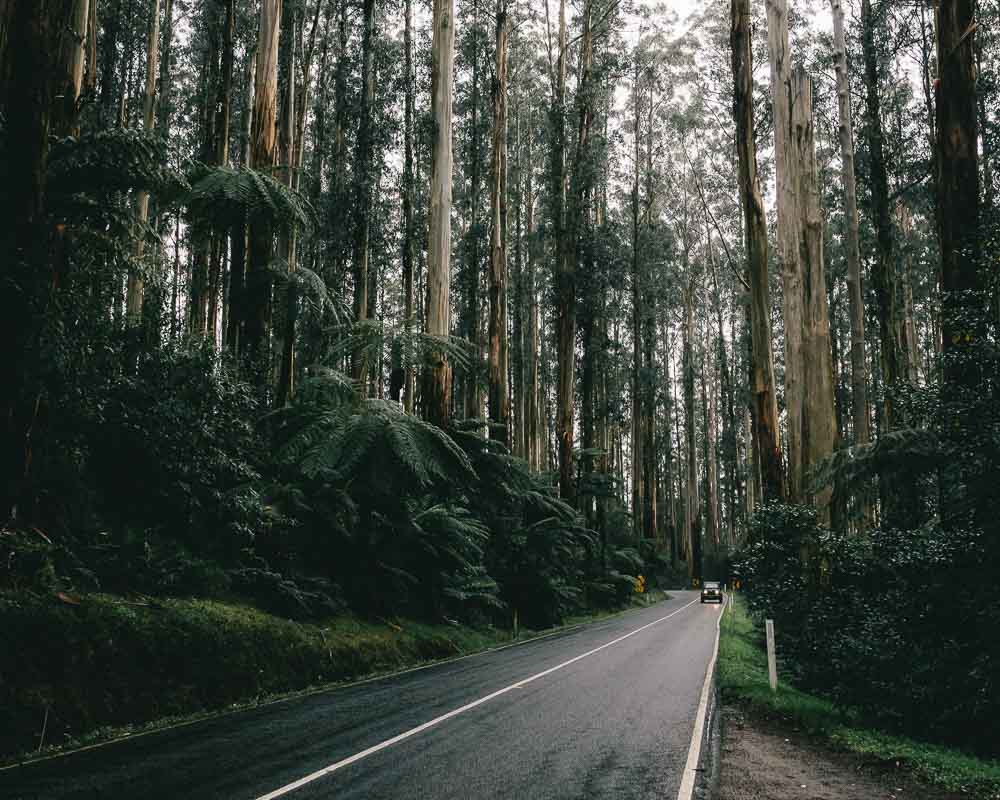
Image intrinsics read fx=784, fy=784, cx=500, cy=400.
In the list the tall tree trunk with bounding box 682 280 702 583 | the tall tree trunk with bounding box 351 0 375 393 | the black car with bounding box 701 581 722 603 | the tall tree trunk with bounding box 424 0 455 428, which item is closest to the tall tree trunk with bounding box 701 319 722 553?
the tall tree trunk with bounding box 682 280 702 583

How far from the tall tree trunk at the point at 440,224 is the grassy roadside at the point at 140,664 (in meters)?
5.65

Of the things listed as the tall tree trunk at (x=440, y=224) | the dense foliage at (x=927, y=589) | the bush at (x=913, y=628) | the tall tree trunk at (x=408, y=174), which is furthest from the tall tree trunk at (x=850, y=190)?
the tall tree trunk at (x=408, y=174)

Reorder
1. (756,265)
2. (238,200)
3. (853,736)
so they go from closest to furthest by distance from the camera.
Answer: (853,736)
(238,200)
(756,265)

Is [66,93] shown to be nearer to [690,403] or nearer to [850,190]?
[850,190]

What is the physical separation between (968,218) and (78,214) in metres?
10.2

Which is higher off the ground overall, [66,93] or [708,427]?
[708,427]

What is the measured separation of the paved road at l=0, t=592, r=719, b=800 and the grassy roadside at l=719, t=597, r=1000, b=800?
33.1 inches

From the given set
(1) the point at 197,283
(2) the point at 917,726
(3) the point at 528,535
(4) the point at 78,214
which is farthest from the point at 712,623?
(4) the point at 78,214

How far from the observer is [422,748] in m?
6.94

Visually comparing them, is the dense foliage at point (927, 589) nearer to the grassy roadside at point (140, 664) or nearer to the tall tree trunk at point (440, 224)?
the grassy roadside at point (140, 664)

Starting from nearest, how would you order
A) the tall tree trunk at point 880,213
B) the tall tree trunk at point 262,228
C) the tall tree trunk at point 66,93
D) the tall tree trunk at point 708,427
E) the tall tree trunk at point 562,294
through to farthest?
the tall tree trunk at point 66,93, the tall tree trunk at point 262,228, the tall tree trunk at point 880,213, the tall tree trunk at point 562,294, the tall tree trunk at point 708,427

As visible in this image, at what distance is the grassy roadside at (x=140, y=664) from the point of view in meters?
6.93

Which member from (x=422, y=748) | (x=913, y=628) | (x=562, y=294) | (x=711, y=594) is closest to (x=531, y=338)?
(x=562, y=294)

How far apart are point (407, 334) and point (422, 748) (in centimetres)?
763
